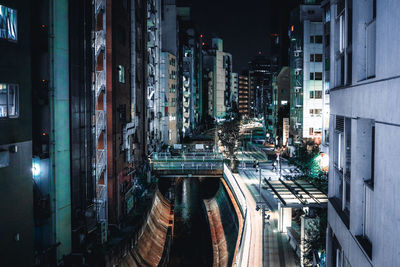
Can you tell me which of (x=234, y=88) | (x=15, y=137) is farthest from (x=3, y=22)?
(x=234, y=88)

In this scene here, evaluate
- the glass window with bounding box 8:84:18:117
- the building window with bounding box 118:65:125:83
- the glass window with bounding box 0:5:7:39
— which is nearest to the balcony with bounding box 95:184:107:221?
the building window with bounding box 118:65:125:83

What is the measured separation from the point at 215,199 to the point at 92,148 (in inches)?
1027

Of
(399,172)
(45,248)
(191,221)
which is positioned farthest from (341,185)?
(191,221)

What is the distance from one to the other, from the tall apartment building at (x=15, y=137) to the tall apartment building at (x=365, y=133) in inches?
467

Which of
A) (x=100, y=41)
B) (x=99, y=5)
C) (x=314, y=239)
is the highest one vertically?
(x=99, y=5)

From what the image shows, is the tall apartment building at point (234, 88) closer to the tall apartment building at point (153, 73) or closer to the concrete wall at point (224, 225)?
the tall apartment building at point (153, 73)

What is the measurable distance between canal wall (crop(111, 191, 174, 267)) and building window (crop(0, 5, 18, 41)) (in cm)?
1290

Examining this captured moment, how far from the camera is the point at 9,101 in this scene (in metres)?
15.2

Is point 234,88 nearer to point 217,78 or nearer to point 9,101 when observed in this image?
point 217,78

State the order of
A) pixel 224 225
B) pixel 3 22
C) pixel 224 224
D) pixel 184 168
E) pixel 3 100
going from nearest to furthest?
pixel 3 22
pixel 3 100
pixel 224 225
pixel 224 224
pixel 184 168

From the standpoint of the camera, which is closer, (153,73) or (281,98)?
(153,73)

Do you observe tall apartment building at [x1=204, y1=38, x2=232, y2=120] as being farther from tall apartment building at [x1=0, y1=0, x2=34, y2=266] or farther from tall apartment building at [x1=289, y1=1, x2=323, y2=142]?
tall apartment building at [x1=0, y1=0, x2=34, y2=266]

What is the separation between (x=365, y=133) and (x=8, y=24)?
1371 centimetres

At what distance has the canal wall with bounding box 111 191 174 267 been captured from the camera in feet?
83.9
